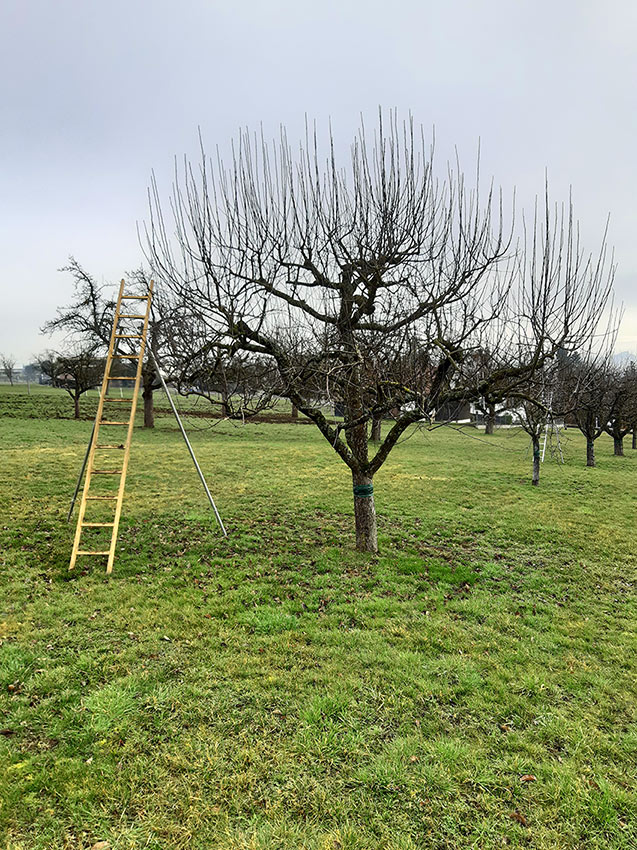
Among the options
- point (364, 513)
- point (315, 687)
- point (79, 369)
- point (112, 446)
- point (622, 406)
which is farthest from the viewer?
point (79, 369)

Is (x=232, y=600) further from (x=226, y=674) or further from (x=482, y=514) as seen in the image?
(x=482, y=514)

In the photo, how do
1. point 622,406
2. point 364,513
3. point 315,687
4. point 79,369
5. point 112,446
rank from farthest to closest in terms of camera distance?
point 79,369, point 622,406, point 364,513, point 112,446, point 315,687

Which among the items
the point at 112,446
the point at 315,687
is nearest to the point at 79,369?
the point at 112,446

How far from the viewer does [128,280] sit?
21.2m

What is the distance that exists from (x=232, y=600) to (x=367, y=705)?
2.20 metres

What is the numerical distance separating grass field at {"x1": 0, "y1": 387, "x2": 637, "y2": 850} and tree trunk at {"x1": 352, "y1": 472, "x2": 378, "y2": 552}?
0.41m

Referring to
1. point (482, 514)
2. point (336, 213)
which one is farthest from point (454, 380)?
point (482, 514)

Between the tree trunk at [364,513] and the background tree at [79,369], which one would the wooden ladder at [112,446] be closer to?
the tree trunk at [364,513]

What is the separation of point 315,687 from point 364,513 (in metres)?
3.20

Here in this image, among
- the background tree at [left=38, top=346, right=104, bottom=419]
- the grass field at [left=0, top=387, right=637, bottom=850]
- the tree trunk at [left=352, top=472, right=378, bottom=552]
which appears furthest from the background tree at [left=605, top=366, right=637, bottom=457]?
the background tree at [left=38, top=346, right=104, bottom=419]

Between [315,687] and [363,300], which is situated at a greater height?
[363,300]

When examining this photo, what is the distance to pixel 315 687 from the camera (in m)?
3.62

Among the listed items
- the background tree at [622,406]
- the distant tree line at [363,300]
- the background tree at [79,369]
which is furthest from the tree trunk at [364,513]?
the background tree at [79,369]

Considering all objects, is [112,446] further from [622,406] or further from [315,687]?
[622,406]
